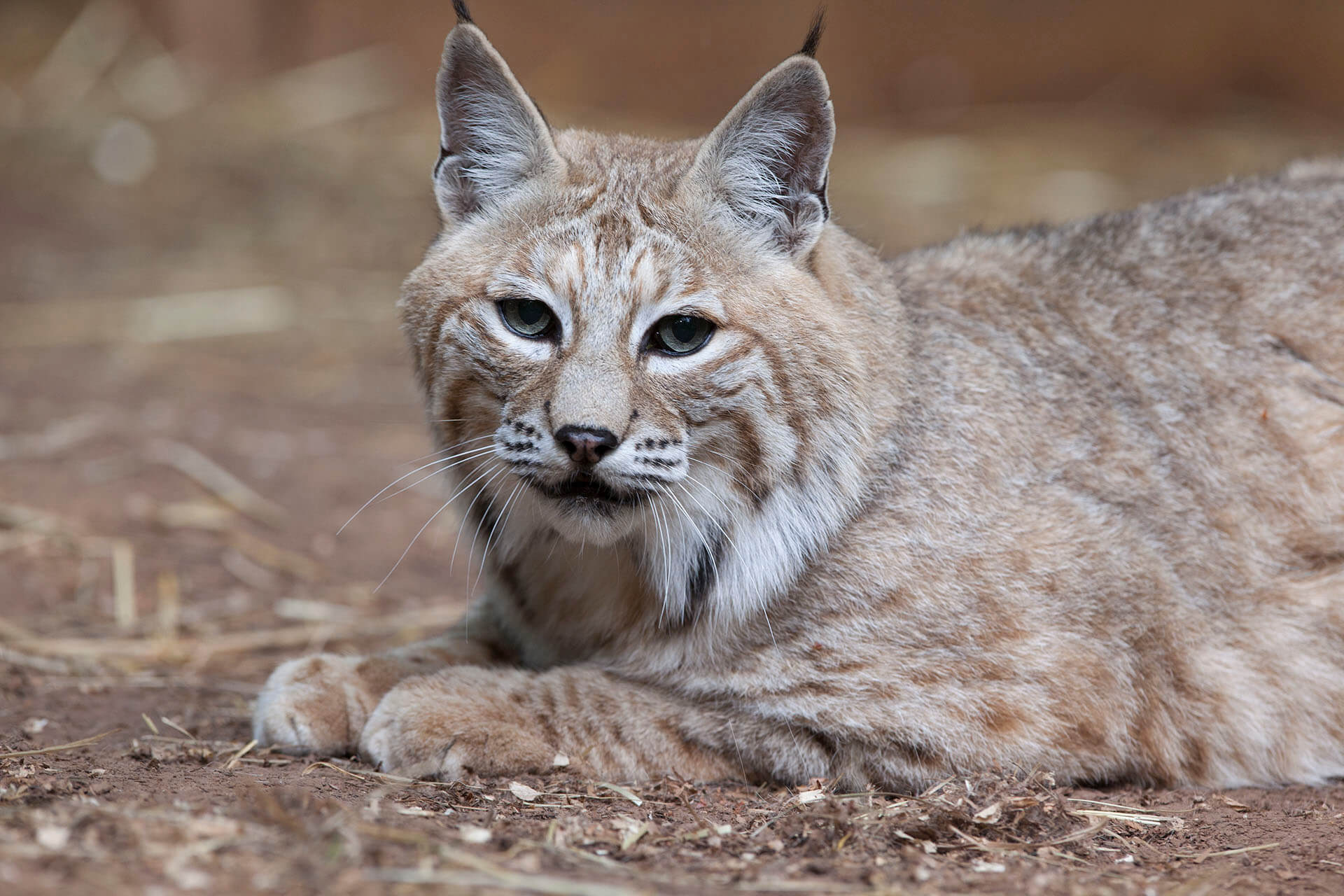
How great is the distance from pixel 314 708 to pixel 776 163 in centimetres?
202

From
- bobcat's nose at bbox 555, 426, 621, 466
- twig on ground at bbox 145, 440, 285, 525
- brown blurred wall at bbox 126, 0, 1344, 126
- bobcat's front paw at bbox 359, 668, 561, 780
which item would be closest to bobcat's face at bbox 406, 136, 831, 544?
bobcat's nose at bbox 555, 426, 621, 466

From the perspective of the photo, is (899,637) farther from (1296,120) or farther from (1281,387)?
(1296,120)

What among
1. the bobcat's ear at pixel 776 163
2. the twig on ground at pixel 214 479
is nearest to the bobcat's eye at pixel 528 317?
the bobcat's ear at pixel 776 163

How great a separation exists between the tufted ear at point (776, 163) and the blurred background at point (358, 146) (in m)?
3.29

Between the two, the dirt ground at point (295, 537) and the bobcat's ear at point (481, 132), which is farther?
the bobcat's ear at point (481, 132)

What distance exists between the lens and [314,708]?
3.78m

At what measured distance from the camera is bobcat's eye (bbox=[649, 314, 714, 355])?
3.44 meters

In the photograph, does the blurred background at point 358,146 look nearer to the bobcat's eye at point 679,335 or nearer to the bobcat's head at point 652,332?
the bobcat's head at point 652,332

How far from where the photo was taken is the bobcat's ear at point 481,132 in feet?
12.0

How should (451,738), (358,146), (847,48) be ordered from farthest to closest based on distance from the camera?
(847,48), (358,146), (451,738)

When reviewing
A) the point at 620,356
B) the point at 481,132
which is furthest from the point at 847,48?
the point at 620,356

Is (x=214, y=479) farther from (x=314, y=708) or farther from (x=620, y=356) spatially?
(x=620, y=356)

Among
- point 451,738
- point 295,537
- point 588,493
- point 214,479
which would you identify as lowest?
point 451,738

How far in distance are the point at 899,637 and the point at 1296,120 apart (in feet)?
30.0
